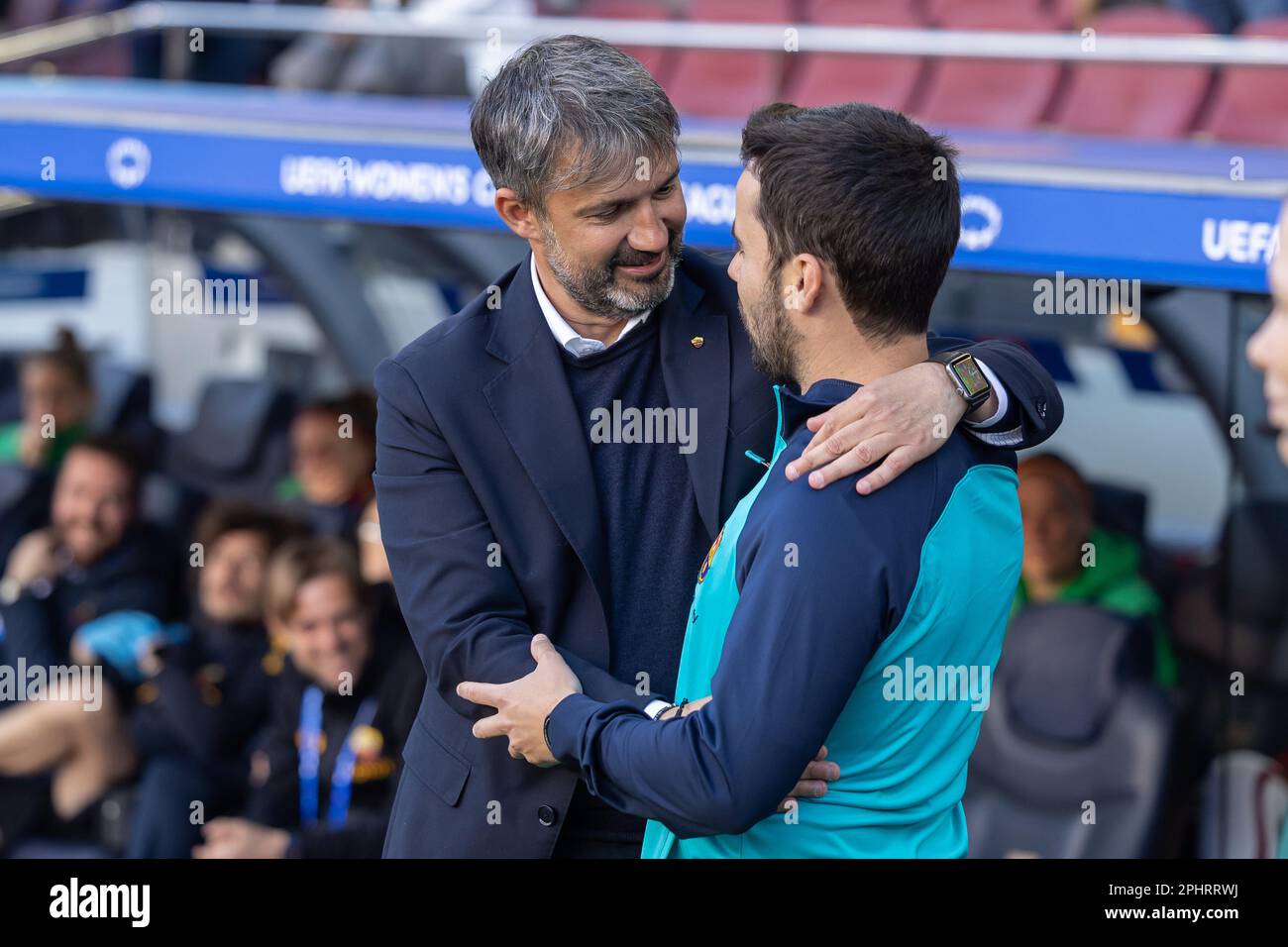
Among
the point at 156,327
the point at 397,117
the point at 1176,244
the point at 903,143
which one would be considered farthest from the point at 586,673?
the point at 156,327

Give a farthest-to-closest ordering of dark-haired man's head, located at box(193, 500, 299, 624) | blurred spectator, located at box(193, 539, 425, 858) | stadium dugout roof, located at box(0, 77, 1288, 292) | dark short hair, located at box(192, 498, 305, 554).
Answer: dark short hair, located at box(192, 498, 305, 554)
dark-haired man's head, located at box(193, 500, 299, 624)
blurred spectator, located at box(193, 539, 425, 858)
stadium dugout roof, located at box(0, 77, 1288, 292)

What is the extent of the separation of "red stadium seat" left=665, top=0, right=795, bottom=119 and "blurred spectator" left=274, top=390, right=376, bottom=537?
1565 millimetres

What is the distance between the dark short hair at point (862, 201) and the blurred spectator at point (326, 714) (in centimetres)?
247

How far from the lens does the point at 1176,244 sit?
9.73ft

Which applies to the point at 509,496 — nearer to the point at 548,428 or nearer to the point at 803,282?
the point at 548,428

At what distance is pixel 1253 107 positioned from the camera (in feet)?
14.3

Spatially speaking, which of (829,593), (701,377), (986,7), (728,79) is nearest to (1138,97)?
(986,7)

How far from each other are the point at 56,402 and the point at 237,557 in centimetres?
177

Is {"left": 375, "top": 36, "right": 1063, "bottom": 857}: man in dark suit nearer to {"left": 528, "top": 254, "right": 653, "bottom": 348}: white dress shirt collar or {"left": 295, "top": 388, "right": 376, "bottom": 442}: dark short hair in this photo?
{"left": 528, "top": 254, "right": 653, "bottom": 348}: white dress shirt collar

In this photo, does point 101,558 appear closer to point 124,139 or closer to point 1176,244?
point 124,139

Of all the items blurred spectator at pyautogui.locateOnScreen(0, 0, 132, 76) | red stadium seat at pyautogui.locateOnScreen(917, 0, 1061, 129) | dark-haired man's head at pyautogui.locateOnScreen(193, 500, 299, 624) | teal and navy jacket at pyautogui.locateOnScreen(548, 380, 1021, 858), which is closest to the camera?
teal and navy jacket at pyautogui.locateOnScreen(548, 380, 1021, 858)

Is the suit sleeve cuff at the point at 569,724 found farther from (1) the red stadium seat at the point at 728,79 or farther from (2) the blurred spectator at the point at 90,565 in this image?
(1) the red stadium seat at the point at 728,79

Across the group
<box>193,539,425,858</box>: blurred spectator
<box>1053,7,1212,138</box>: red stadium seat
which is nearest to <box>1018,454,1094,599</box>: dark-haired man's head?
<box>1053,7,1212,138</box>: red stadium seat

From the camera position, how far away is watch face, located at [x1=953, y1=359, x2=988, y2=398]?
1749 mm
